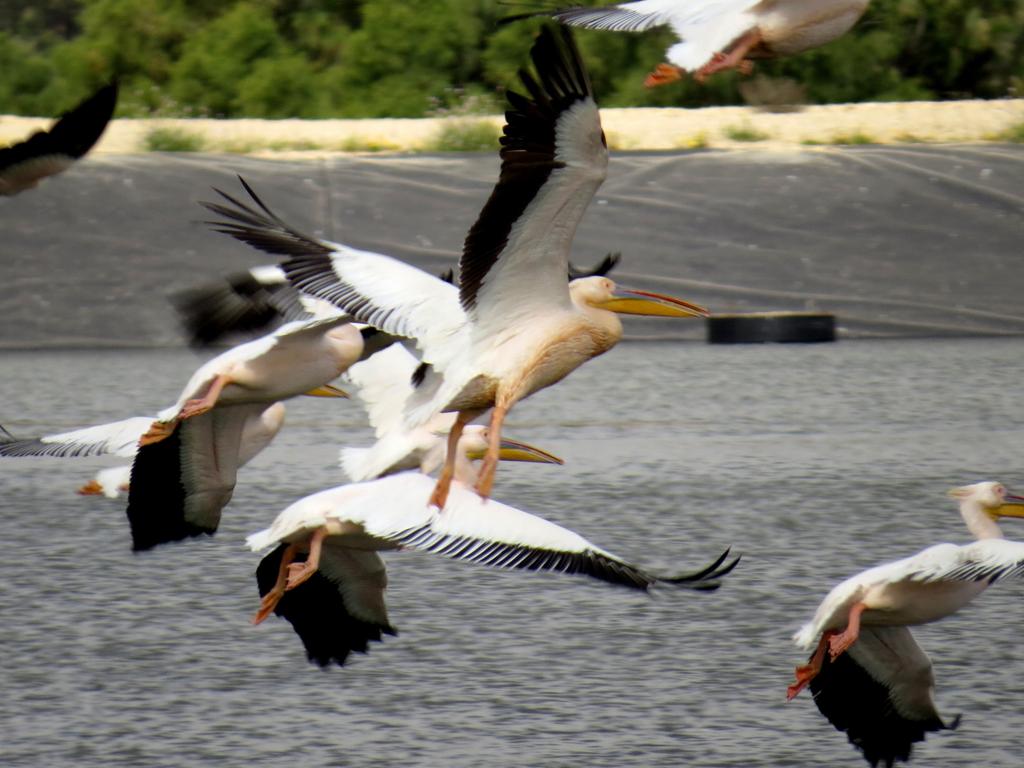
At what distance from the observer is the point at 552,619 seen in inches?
338

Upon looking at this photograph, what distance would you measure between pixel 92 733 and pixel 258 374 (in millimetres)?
1754

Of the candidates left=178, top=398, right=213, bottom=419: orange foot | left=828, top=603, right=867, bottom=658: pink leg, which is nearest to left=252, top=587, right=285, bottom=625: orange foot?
left=178, top=398, right=213, bottom=419: orange foot

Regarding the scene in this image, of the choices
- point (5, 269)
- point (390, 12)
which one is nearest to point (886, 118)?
point (390, 12)

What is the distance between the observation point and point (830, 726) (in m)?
6.95

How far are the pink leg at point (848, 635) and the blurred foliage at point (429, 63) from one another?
22.4 metres

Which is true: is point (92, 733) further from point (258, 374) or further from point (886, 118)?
point (886, 118)

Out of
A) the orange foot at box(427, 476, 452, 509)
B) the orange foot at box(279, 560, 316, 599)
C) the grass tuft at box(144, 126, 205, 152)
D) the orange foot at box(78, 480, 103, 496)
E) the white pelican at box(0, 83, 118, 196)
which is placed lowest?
the grass tuft at box(144, 126, 205, 152)

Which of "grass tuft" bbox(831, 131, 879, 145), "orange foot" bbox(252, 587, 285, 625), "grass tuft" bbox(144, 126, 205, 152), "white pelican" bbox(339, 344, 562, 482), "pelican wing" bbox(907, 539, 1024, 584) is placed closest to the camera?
"pelican wing" bbox(907, 539, 1024, 584)

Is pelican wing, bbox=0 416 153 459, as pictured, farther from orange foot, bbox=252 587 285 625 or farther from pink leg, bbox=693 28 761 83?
pink leg, bbox=693 28 761 83

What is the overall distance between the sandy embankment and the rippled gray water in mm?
8827

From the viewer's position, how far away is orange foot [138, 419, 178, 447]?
8.23m

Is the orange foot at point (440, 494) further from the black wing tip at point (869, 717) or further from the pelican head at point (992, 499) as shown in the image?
the pelican head at point (992, 499)

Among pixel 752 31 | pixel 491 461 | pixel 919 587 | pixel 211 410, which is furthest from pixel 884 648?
pixel 211 410

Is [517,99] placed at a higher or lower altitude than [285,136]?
higher
